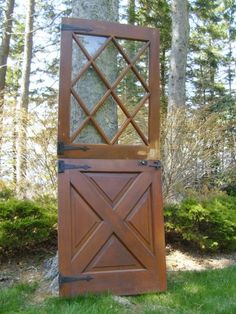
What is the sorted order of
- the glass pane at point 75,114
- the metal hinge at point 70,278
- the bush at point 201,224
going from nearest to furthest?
the metal hinge at point 70,278, the glass pane at point 75,114, the bush at point 201,224

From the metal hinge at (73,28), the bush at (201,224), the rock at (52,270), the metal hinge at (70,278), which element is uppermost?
the metal hinge at (73,28)

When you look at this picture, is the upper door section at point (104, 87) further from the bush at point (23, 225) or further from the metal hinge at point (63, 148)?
the bush at point (23, 225)

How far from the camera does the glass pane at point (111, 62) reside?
4391mm

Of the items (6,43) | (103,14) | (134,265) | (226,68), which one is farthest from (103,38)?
(226,68)

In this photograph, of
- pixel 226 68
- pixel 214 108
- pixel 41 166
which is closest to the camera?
pixel 41 166

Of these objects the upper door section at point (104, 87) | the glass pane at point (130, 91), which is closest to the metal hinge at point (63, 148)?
the upper door section at point (104, 87)

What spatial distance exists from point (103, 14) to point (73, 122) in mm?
1216

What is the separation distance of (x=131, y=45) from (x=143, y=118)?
2.63 feet

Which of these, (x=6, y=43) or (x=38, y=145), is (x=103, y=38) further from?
(x=6, y=43)

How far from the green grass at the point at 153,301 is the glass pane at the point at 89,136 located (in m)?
1.49

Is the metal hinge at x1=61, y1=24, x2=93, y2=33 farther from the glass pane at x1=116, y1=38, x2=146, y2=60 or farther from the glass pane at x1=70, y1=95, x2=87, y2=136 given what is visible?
the glass pane at x1=70, y1=95, x2=87, y2=136

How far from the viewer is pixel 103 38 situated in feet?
14.1

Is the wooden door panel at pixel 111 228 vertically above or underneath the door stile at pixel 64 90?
underneath

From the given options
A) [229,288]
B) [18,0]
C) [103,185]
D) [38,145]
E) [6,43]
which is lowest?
[229,288]
